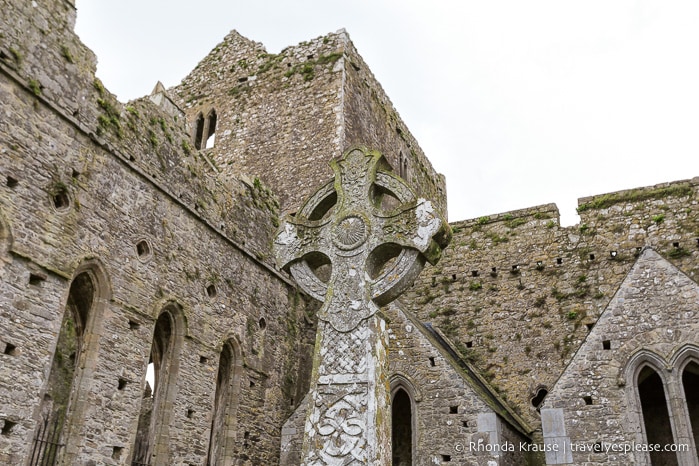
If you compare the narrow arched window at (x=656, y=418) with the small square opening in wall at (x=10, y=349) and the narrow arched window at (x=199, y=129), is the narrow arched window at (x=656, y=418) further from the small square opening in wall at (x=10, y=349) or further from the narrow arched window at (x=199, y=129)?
the narrow arched window at (x=199, y=129)

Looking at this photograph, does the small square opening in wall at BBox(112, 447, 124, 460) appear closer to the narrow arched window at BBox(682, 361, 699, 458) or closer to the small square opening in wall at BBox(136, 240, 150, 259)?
the small square opening in wall at BBox(136, 240, 150, 259)

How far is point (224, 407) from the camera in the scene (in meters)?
12.1

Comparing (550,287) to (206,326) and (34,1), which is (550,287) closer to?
(206,326)

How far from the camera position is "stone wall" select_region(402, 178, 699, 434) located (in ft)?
45.1

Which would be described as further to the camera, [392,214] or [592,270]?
[592,270]

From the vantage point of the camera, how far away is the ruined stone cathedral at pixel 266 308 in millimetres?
8570

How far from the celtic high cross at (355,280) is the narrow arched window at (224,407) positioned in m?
6.02

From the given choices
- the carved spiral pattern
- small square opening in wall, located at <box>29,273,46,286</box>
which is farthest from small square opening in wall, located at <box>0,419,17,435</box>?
the carved spiral pattern

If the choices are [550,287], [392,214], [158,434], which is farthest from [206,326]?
[550,287]

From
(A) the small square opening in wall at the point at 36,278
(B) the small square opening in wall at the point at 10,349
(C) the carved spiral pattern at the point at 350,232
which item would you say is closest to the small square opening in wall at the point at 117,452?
(B) the small square opening in wall at the point at 10,349

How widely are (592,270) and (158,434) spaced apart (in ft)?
30.0

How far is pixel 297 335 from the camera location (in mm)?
14461

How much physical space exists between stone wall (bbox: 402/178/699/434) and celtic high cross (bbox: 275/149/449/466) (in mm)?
8198

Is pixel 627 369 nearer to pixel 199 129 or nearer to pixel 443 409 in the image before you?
pixel 443 409
